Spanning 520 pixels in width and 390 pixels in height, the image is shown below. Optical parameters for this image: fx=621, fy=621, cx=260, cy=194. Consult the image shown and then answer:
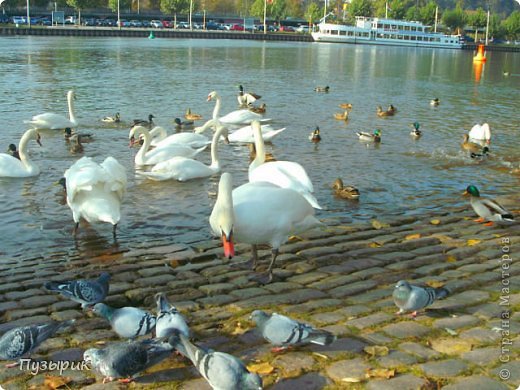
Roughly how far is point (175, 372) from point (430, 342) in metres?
1.84

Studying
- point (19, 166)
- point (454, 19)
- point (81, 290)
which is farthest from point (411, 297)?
point (454, 19)

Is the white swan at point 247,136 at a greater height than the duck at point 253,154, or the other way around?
the white swan at point 247,136

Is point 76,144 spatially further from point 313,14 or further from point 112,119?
point 313,14

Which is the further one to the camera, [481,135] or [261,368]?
[481,135]

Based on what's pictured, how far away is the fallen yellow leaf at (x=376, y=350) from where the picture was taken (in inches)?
168

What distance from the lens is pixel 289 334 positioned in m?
4.14

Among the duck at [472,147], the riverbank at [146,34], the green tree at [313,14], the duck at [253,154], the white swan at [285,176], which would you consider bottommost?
the duck at [253,154]

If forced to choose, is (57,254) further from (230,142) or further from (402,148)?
(402,148)

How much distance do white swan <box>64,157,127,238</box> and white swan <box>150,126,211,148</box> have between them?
5239 mm

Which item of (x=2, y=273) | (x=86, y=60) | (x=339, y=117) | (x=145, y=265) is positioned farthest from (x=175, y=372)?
(x=86, y=60)

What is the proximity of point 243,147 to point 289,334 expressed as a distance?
1054cm

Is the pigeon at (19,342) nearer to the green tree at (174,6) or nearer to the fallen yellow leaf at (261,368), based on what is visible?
the fallen yellow leaf at (261,368)

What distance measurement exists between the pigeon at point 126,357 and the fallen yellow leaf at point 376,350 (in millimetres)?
1361

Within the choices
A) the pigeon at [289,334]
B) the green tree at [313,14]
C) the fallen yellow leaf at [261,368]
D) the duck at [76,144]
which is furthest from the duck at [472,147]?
the green tree at [313,14]
